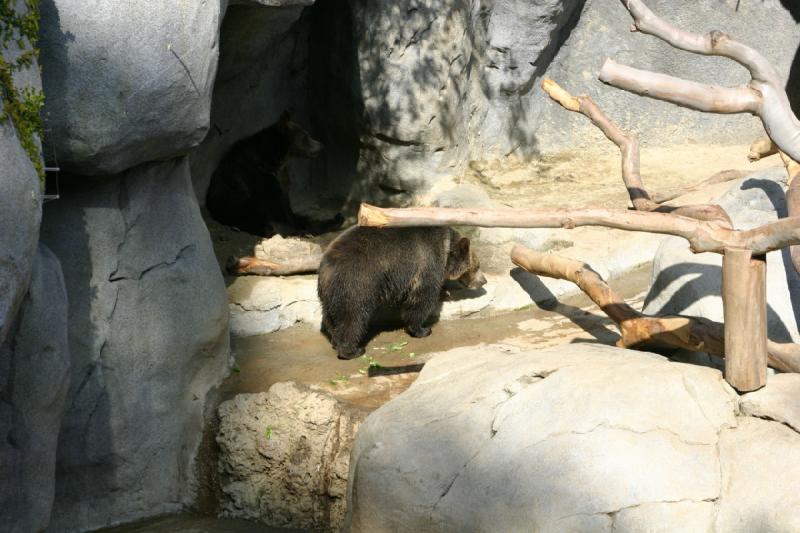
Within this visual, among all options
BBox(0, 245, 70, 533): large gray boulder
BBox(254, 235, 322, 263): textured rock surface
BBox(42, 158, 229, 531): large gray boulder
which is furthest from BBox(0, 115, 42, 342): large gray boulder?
BBox(254, 235, 322, 263): textured rock surface

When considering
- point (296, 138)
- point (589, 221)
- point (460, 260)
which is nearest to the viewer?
point (589, 221)

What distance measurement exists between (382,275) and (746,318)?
11.7 ft

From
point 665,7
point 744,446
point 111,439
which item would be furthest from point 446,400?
point 665,7

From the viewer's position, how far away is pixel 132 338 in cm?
639

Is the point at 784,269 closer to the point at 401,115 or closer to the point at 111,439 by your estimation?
the point at 111,439

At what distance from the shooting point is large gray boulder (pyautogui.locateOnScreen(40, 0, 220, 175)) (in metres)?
5.35

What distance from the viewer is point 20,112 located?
4.65 m

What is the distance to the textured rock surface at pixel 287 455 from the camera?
257 inches

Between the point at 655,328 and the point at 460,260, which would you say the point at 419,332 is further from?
the point at 655,328

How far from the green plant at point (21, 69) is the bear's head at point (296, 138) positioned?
568 cm

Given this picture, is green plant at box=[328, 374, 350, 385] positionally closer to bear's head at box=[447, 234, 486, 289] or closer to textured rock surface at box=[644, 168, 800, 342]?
bear's head at box=[447, 234, 486, 289]

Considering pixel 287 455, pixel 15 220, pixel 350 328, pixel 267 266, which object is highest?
pixel 15 220

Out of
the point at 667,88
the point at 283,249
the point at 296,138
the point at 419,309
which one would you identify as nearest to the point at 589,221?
the point at 667,88

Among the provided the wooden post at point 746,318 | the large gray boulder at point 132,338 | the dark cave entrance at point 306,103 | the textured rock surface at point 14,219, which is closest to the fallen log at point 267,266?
the dark cave entrance at point 306,103
